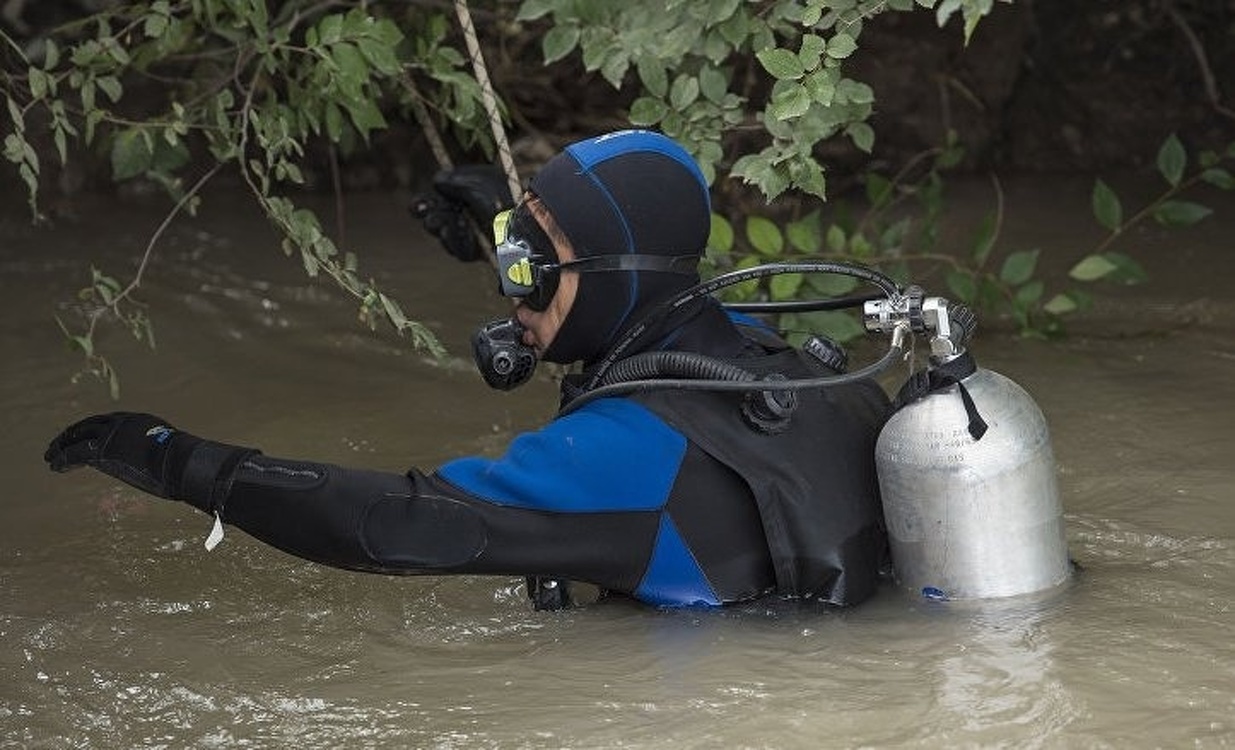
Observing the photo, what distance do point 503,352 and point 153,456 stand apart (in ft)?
2.12

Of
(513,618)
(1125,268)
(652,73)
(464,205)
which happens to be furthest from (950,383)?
(1125,268)

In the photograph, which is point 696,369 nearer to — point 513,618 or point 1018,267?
point 513,618

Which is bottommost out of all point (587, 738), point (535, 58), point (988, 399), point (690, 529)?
point (587, 738)

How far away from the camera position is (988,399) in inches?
124

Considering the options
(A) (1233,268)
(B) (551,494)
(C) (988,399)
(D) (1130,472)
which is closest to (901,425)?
(C) (988,399)

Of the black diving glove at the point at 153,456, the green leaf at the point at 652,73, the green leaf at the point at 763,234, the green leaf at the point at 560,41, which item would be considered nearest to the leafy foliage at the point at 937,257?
the green leaf at the point at 763,234

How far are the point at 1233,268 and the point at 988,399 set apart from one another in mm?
2934

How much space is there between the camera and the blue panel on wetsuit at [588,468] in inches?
123

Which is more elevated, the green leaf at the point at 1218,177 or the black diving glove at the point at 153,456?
the green leaf at the point at 1218,177

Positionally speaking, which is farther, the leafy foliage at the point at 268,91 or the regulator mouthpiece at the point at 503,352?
the leafy foliage at the point at 268,91

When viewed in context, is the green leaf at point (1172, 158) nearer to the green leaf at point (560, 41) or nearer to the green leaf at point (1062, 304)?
the green leaf at point (1062, 304)

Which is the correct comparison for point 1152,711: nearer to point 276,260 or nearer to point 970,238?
point 970,238

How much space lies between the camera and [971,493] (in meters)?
3.12

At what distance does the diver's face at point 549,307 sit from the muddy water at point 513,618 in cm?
51
